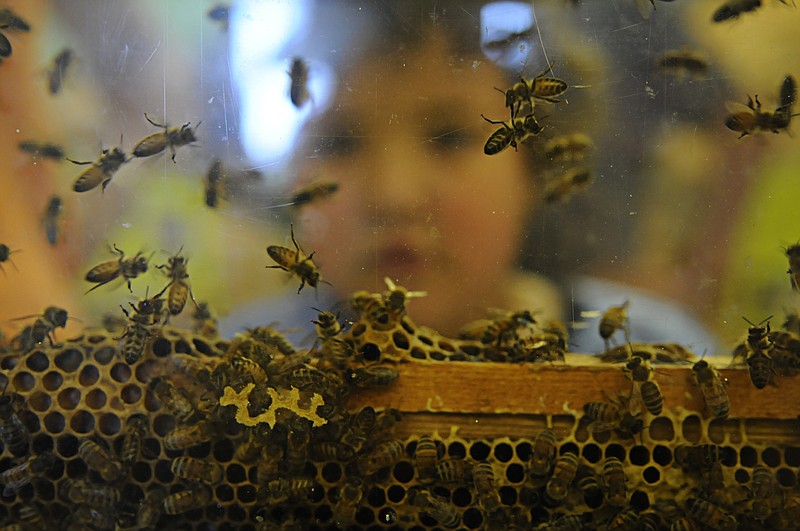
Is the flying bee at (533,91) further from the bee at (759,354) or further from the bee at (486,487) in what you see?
the bee at (486,487)

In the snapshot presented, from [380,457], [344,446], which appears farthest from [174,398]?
[380,457]

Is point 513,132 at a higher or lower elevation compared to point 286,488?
higher

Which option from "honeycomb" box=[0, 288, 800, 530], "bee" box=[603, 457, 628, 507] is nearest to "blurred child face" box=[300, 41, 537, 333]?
"honeycomb" box=[0, 288, 800, 530]

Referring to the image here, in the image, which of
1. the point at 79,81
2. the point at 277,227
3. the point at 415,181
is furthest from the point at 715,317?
the point at 79,81

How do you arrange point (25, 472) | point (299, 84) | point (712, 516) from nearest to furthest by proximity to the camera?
point (712, 516) → point (25, 472) → point (299, 84)

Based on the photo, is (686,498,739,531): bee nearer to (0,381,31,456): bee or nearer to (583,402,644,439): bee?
(583,402,644,439): bee

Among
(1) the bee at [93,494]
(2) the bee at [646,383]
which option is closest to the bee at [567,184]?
(2) the bee at [646,383]

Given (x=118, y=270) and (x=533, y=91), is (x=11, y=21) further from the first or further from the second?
(x=533, y=91)
